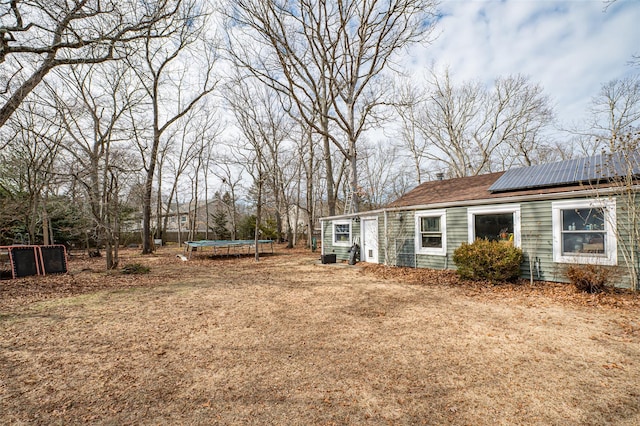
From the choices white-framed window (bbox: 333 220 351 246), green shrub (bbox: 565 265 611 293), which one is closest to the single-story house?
green shrub (bbox: 565 265 611 293)

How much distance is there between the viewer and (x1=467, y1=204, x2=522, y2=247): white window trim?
8336 mm

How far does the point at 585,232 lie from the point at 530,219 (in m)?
1.18

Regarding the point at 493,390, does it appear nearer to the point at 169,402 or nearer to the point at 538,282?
the point at 169,402

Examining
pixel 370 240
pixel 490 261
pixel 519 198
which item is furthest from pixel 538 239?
pixel 370 240

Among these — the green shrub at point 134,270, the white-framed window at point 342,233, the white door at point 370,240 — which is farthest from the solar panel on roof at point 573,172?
the green shrub at point 134,270

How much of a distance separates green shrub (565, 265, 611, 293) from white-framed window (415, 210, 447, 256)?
3.71 m

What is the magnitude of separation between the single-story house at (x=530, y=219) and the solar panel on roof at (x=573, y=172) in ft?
0.08

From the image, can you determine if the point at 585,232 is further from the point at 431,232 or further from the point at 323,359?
the point at 323,359

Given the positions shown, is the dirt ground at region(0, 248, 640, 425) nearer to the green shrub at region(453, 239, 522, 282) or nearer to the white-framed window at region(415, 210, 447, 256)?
the green shrub at region(453, 239, 522, 282)

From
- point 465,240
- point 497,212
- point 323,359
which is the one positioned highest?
point 497,212

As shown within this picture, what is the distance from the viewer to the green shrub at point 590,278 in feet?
20.6

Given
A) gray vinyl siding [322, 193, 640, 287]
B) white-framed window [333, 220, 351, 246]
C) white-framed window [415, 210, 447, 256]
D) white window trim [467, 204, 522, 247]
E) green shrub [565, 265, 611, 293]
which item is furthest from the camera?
white-framed window [333, 220, 351, 246]

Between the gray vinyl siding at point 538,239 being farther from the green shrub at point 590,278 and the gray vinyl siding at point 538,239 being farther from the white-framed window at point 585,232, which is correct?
the green shrub at point 590,278

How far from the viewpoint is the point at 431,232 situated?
1038 cm
